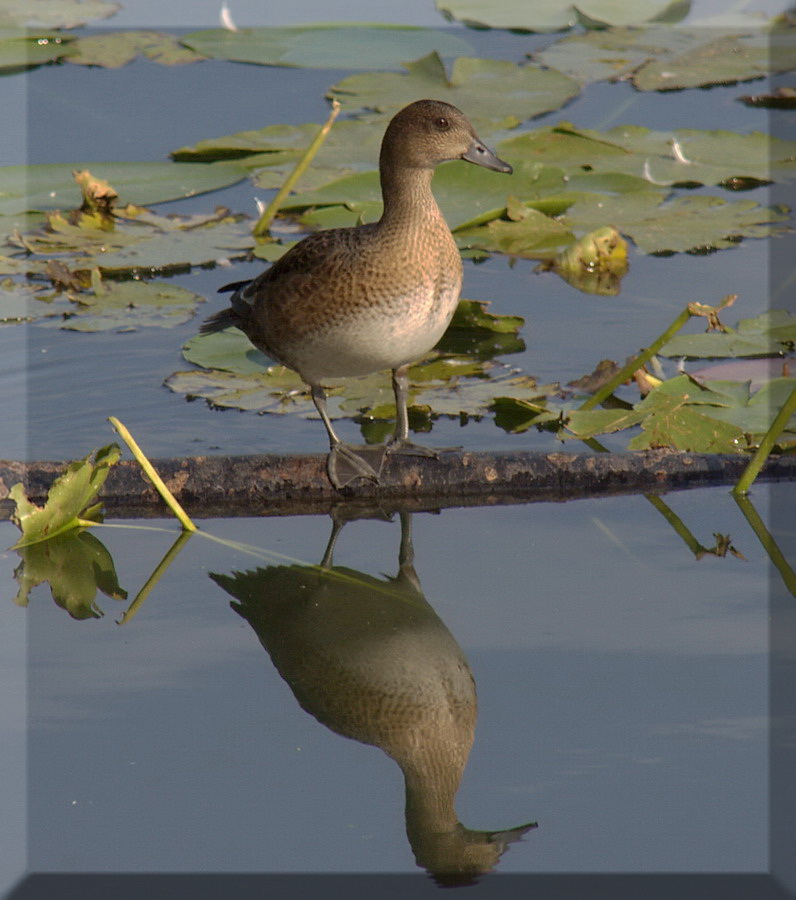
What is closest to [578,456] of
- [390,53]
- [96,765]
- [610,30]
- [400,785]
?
[400,785]

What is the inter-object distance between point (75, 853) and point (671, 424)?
2.28 metres

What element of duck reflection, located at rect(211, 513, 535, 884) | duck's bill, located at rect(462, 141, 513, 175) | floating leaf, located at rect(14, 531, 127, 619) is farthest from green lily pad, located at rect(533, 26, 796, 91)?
floating leaf, located at rect(14, 531, 127, 619)

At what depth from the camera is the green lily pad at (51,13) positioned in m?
8.38

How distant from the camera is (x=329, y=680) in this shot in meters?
3.04

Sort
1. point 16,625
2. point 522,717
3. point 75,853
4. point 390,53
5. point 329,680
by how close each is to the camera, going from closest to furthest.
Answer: point 75,853 < point 522,717 < point 329,680 < point 16,625 < point 390,53

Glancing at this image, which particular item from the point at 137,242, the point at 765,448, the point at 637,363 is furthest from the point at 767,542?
the point at 137,242

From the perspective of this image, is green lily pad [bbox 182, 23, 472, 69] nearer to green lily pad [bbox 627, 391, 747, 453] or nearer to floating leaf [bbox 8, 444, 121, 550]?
green lily pad [bbox 627, 391, 747, 453]

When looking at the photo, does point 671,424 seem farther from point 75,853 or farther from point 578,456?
point 75,853

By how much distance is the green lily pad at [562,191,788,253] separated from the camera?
573 centimetres

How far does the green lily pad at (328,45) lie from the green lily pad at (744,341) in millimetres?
3554

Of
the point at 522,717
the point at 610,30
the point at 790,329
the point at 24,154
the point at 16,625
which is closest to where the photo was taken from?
the point at 522,717

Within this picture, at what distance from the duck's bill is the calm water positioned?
844 mm

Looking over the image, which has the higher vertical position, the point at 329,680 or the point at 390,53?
the point at 390,53

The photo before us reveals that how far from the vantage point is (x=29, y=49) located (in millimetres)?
8023
